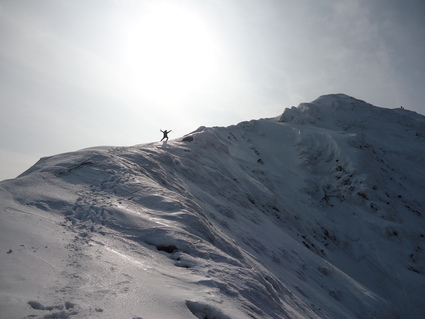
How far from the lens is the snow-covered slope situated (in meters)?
5.71

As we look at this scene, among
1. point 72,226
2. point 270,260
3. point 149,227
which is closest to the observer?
point 72,226

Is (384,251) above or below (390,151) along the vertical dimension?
below

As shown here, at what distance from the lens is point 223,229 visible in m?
15.4

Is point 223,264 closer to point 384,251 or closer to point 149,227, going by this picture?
point 149,227

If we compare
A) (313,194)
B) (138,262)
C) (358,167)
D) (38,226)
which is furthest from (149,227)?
(358,167)

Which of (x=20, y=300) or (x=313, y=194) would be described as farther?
(x=313, y=194)

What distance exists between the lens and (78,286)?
17.4 feet

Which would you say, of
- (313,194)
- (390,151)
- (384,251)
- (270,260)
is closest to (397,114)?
(390,151)

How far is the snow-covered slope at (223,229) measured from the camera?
5.71 meters

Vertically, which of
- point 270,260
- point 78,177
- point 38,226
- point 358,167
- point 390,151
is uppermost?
point 390,151

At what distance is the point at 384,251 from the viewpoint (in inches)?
1146

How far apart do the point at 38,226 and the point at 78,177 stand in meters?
5.14

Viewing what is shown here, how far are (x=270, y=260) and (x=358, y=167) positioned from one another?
2555 centimetres

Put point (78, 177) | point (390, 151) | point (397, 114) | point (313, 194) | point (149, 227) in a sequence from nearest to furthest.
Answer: point (149, 227) → point (78, 177) → point (313, 194) → point (390, 151) → point (397, 114)
